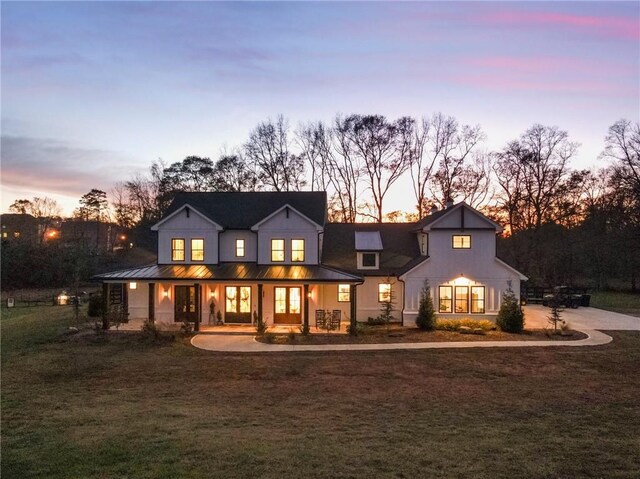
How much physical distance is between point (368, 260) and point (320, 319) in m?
4.66

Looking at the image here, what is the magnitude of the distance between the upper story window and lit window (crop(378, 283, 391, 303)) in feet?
4.03

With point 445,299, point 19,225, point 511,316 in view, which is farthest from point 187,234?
point 19,225

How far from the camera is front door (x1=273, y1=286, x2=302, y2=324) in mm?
22781

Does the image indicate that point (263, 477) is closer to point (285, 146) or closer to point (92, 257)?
point (285, 146)

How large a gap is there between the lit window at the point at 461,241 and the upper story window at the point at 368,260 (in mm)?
4206

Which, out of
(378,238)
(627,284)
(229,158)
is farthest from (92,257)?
(627,284)

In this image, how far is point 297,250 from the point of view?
23.7 m

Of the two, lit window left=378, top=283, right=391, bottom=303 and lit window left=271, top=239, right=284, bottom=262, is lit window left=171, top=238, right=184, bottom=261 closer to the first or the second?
lit window left=271, top=239, right=284, bottom=262

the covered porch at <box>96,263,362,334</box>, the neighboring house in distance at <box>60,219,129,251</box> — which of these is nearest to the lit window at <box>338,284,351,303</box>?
the covered porch at <box>96,263,362,334</box>

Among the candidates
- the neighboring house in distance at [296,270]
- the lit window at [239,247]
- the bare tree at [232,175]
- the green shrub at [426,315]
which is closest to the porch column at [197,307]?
the neighboring house in distance at [296,270]

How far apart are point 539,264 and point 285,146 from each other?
2715 cm

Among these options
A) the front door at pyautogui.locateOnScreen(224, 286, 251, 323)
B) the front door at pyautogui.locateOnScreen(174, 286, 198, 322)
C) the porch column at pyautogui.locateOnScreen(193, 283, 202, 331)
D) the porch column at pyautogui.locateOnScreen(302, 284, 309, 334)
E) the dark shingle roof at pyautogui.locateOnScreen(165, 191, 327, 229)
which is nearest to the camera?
the porch column at pyautogui.locateOnScreen(302, 284, 309, 334)

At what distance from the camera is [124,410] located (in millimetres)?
10070

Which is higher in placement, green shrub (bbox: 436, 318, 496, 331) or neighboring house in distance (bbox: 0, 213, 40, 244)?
neighboring house in distance (bbox: 0, 213, 40, 244)
